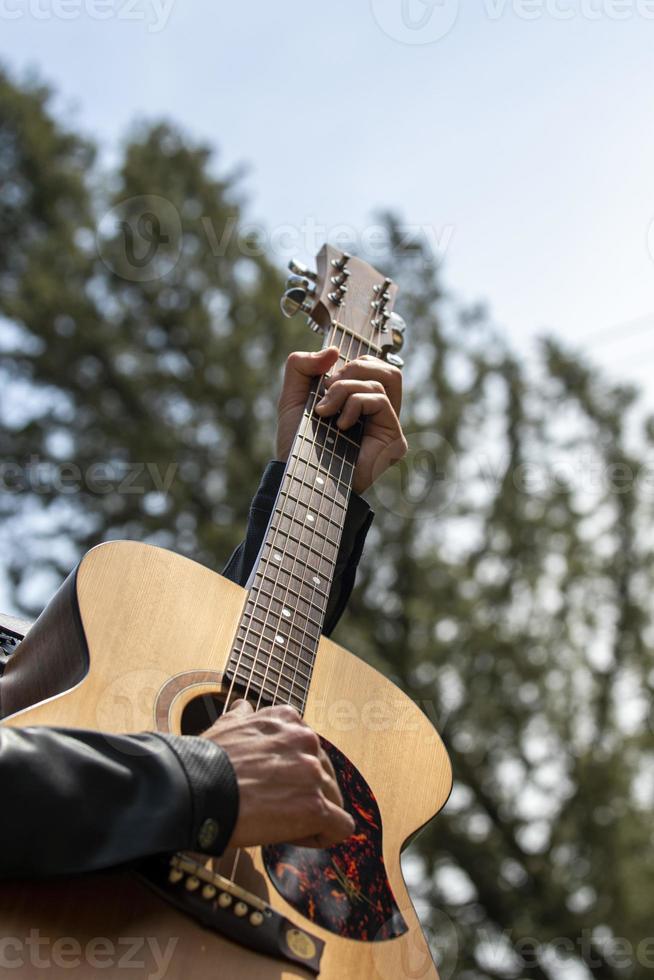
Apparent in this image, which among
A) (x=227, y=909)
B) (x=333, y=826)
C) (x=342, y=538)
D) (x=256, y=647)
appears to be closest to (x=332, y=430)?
(x=342, y=538)

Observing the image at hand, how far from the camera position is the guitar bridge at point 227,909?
3.89 feet

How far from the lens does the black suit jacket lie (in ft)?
3.59

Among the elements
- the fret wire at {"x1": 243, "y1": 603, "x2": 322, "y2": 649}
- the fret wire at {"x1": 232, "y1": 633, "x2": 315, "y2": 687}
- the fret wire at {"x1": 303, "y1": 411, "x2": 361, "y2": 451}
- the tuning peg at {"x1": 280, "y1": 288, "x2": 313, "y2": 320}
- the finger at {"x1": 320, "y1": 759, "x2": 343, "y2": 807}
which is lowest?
the finger at {"x1": 320, "y1": 759, "x2": 343, "y2": 807}

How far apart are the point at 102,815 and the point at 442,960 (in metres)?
7.62

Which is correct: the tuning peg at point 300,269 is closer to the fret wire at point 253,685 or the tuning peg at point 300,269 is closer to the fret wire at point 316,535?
the fret wire at point 316,535

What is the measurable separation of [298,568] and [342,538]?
253 millimetres

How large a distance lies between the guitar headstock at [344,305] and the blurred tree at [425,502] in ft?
18.6

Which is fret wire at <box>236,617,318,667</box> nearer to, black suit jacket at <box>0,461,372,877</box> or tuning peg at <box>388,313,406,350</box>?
black suit jacket at <box>0,461,372,877</box>

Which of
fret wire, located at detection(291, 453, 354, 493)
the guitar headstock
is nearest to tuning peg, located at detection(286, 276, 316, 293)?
the guitar headstock

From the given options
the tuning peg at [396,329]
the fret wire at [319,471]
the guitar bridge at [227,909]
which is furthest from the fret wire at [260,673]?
the tuning peg at [396,329]

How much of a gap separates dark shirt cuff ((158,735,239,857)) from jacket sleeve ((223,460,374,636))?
2.65ft

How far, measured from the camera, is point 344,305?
243cm

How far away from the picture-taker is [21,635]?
2.04 m

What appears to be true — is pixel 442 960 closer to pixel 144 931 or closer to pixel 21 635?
pixel 21 635
